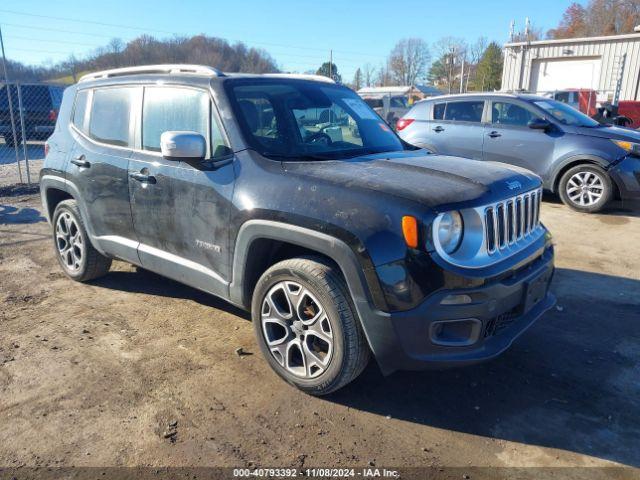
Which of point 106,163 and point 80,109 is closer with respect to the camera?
point 106,163

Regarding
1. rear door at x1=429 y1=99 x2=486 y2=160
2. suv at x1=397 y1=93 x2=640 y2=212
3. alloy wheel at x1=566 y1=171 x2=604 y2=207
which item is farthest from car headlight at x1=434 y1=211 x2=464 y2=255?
rear door at x1=429 y1=99 x2=486 y2=160

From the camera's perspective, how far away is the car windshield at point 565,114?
27.1 ft

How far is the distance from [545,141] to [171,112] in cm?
636

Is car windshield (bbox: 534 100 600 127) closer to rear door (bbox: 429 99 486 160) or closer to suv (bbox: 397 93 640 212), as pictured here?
suv (bbox: 397 93 640 212)

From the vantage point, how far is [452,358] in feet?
9.17

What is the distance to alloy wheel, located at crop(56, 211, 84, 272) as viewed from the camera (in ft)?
16.3

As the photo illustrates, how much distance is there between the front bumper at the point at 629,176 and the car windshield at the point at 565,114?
3.42 ft

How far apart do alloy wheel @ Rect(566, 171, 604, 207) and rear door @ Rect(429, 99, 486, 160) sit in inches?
60.5

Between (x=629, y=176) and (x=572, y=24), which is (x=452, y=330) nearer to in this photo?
(x=629, y=176)

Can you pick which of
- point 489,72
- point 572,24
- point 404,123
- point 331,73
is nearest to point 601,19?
point 572,24

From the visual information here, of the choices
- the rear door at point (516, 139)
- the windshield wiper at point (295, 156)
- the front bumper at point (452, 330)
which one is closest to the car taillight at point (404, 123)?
the rear door at point (516, 139)

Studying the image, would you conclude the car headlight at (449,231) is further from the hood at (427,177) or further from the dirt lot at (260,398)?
the dirt lot at (260,398)

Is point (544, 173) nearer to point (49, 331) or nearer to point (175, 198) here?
point (175, 198)

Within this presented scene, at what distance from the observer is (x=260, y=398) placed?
321 cm
